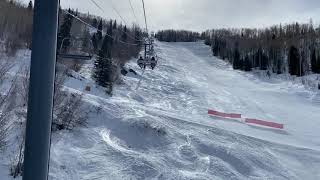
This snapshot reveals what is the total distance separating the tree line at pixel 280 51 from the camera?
103m

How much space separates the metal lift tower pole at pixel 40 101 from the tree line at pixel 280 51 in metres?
96.8

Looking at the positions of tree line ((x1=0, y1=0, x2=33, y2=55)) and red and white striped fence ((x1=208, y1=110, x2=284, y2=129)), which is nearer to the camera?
red and white striped fence ((x1=208, y1=110, x2=284, y2=129))

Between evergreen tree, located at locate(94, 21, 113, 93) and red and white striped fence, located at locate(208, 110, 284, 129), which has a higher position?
evergreen tree, located at locate(94, 21, 113, 93)

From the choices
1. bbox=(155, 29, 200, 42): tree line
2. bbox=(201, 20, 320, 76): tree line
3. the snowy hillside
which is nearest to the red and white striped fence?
the snowy hillside

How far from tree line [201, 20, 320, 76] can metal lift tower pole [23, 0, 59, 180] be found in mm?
96778

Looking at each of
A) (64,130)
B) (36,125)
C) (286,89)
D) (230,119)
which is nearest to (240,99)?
(230,119)

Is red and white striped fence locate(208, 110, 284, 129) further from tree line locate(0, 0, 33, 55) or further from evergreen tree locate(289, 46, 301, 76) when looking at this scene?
evergreen tree locate(289, 46, 301, 76)

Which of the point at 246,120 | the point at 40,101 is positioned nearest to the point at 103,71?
the point at 246,120

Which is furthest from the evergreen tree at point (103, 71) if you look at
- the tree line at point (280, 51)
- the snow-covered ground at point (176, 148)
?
the tree line at point (280, 51)

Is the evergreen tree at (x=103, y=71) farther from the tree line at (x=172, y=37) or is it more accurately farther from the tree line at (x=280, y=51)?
the tree line at (x=172, y=37)

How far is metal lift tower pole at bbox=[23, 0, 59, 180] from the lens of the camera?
4.24 meters

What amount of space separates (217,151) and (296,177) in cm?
424

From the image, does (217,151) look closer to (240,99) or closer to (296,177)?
(296,177)

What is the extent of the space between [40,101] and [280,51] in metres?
120
